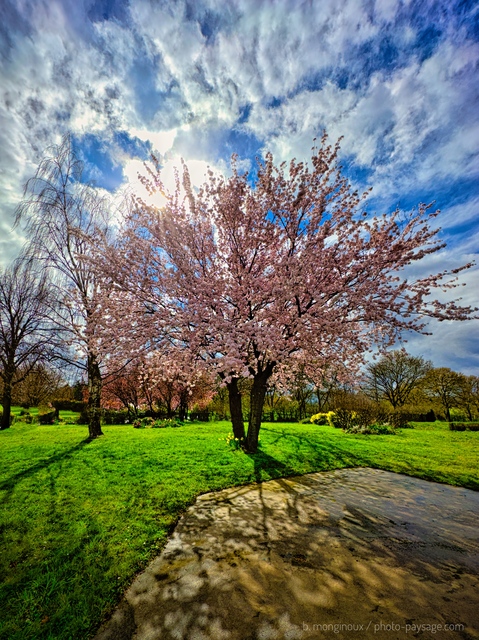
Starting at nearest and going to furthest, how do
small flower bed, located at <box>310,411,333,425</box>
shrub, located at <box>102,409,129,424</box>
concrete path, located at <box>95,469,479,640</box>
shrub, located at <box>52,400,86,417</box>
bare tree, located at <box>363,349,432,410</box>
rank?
1. concrete path, located at <box>95,469,479,640</box>
2. small flower bed, located at <box>310,411,333,425</box>
3. shrub, located at <box>102,409,129,424</box>
4. shrub, located at <box>52,400,86,417</box>
5. bare tree, located at <box>363,349,432,410</box>

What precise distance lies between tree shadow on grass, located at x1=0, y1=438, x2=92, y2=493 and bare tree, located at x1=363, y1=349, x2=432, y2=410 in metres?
39.9

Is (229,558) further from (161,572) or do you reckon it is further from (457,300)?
(457,300)

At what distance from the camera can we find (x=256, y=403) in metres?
10.8

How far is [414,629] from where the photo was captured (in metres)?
2.83

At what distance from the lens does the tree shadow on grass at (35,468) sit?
705 cm

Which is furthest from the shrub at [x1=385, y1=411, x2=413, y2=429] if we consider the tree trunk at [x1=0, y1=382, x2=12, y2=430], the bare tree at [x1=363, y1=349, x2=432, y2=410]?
the tree trunk at [x1=0, y1=382, x2=12, y2=430]

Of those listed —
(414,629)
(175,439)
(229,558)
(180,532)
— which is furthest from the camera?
(175,439)

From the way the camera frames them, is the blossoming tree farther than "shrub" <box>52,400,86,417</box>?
No

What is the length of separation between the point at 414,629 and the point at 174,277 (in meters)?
8.86

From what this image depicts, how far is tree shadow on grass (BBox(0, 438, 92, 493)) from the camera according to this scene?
7.05 metres

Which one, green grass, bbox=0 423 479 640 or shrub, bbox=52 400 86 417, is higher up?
shrub, bbox=52 400 86 417

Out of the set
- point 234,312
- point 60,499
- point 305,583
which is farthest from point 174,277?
point 305,583

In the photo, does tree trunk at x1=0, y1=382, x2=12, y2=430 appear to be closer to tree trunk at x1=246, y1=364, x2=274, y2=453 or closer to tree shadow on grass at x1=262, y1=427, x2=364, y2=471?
tree trunk at x1=246, y1=364, x2=274, y2=453

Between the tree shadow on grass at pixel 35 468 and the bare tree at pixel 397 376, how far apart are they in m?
39.9
